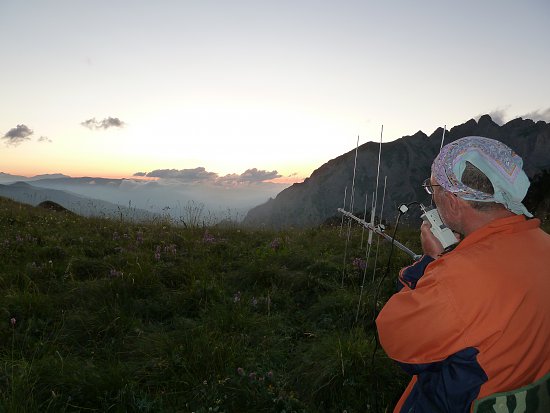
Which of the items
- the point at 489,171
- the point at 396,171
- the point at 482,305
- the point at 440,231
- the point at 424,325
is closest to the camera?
the point at 482,305

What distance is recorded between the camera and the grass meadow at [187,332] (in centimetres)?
394

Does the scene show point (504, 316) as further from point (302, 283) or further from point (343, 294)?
point (302, 283)

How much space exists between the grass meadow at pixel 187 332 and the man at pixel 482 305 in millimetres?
953

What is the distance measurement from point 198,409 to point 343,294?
3407 millimetres

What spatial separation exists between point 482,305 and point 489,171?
0.83m

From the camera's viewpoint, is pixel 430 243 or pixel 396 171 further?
pixel 396 171

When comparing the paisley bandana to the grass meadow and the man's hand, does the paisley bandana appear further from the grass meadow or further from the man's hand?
the grass meadow

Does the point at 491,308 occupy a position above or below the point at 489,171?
below

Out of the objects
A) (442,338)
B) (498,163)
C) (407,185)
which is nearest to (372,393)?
(442,338)

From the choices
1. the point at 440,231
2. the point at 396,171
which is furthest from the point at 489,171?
the point at 396,171

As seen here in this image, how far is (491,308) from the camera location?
1844 mm

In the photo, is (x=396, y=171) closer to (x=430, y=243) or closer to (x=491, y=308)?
(x=430, y=243)

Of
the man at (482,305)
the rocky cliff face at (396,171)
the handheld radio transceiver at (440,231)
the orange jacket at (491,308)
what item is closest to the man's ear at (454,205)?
the man at (482,305)

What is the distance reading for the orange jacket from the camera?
6.09 feet
